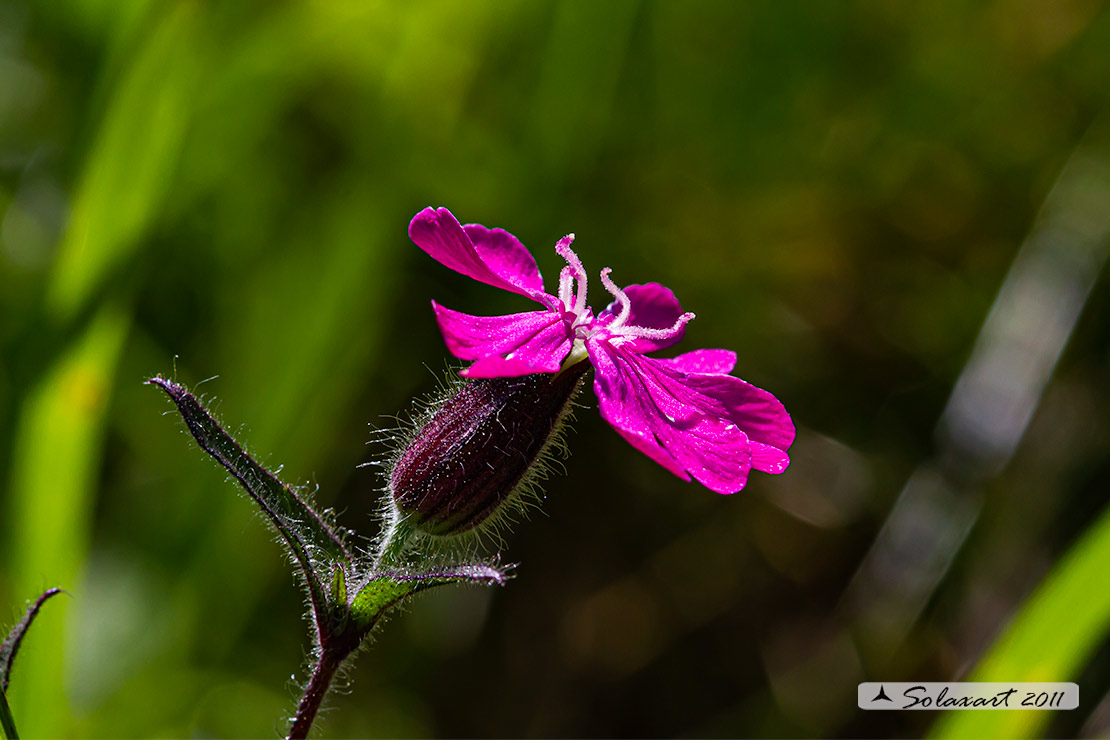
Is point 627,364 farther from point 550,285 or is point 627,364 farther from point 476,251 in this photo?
point 550,285

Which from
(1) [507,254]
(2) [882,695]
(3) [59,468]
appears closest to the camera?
(1) [507,254]

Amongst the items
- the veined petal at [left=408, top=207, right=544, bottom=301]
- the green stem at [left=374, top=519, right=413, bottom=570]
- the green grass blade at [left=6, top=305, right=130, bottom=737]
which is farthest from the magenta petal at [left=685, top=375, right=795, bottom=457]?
the green grass blade at [left=6, top=305, right=130, bottom=737]

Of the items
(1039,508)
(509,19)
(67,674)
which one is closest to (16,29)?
(509,19)

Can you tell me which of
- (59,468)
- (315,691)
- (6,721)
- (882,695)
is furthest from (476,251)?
(882,695)

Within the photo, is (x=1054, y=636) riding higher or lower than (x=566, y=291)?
lower

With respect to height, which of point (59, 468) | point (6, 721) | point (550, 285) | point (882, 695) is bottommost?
point (882, 695)

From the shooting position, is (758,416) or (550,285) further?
(550,285)
